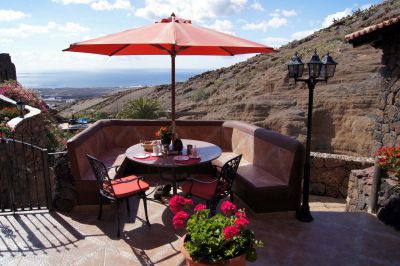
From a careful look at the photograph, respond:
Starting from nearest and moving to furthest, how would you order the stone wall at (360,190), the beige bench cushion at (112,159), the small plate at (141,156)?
the small plate at (141,156) → the beige bench cushion at (112,159) → the stone wall at (360,190)

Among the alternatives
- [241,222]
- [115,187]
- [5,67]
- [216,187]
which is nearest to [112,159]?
[115,187]

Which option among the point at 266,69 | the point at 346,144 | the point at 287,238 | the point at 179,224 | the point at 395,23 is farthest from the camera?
the point at 266,69

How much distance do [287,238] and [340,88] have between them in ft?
42.4

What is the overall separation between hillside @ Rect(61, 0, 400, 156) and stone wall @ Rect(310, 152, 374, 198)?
373 cm

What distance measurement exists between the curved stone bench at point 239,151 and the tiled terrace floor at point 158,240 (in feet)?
→ 0.96

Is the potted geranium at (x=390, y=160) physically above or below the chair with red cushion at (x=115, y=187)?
above

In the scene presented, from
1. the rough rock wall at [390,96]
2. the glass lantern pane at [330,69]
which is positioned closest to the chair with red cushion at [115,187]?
the glass lantern pane at [330,69]

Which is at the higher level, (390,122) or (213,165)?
(390,122)

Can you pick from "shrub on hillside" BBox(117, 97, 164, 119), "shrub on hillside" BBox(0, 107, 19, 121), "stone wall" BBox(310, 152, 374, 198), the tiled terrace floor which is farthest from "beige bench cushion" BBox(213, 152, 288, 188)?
"shrub on hillside" BBox(117, 97, 164, 119)

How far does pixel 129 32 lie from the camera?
474 centimetres

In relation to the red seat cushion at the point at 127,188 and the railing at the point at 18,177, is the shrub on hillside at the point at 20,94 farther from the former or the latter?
the red seat cushion at the point at 127,188

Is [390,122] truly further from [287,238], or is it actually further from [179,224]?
[179,224]

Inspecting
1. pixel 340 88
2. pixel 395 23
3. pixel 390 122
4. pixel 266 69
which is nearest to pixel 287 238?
pixel 390 122

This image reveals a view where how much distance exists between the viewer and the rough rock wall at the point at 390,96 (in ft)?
19.2
